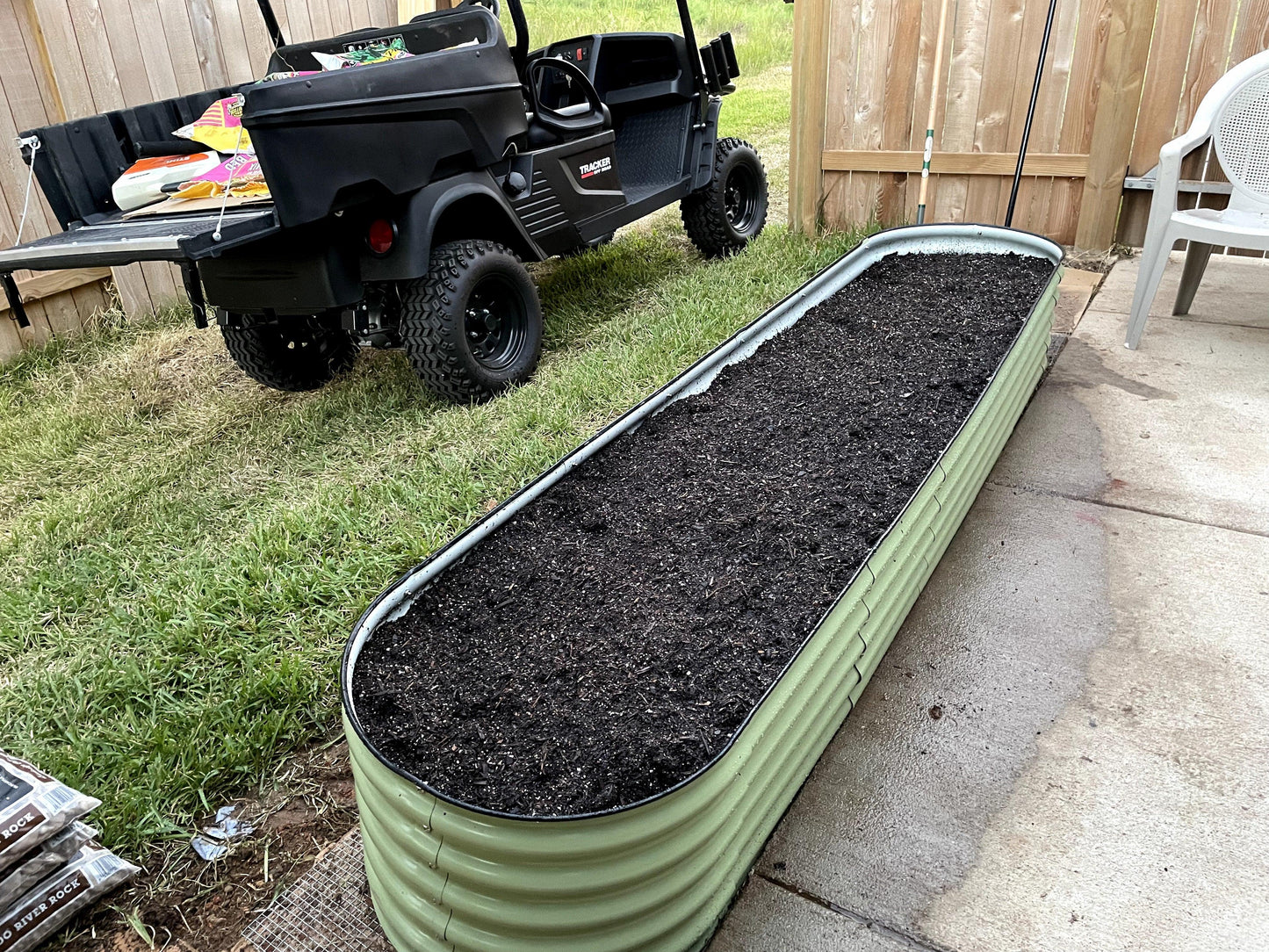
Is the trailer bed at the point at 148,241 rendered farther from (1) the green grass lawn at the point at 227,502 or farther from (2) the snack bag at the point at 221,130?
(1) the green grass lawn at the point at 227,502

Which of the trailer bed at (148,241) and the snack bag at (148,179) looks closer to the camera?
the trailer bed at (148,241)

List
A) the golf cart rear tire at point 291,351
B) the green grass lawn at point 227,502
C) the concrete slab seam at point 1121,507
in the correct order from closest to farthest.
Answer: the green grass lawn at point 227,502
the concrete slab seam at point 1121,507
the golf cart rear tire at point 291,351

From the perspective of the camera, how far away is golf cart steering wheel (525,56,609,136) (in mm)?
3854

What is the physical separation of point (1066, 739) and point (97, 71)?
17.3ft

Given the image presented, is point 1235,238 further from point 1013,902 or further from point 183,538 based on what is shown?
point 183,538

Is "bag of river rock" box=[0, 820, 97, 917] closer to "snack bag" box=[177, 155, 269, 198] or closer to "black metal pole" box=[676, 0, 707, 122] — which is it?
"snack bag" box=[177, 155, 269, 198]

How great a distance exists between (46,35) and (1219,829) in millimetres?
5593

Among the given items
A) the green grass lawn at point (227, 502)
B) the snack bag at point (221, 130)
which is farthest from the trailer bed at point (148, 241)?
the green grass lawn at point (227, 502)

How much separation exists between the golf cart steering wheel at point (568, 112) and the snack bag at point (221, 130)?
120 cm

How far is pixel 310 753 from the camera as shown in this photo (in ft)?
6.55

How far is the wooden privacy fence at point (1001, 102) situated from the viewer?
419cm

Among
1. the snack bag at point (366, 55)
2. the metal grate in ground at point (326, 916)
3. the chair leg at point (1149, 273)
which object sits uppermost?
the snack bag at point (366, 55)

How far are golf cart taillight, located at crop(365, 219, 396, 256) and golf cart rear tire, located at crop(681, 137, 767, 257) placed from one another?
6.96 feet

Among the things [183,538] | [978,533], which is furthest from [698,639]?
[183,538]
